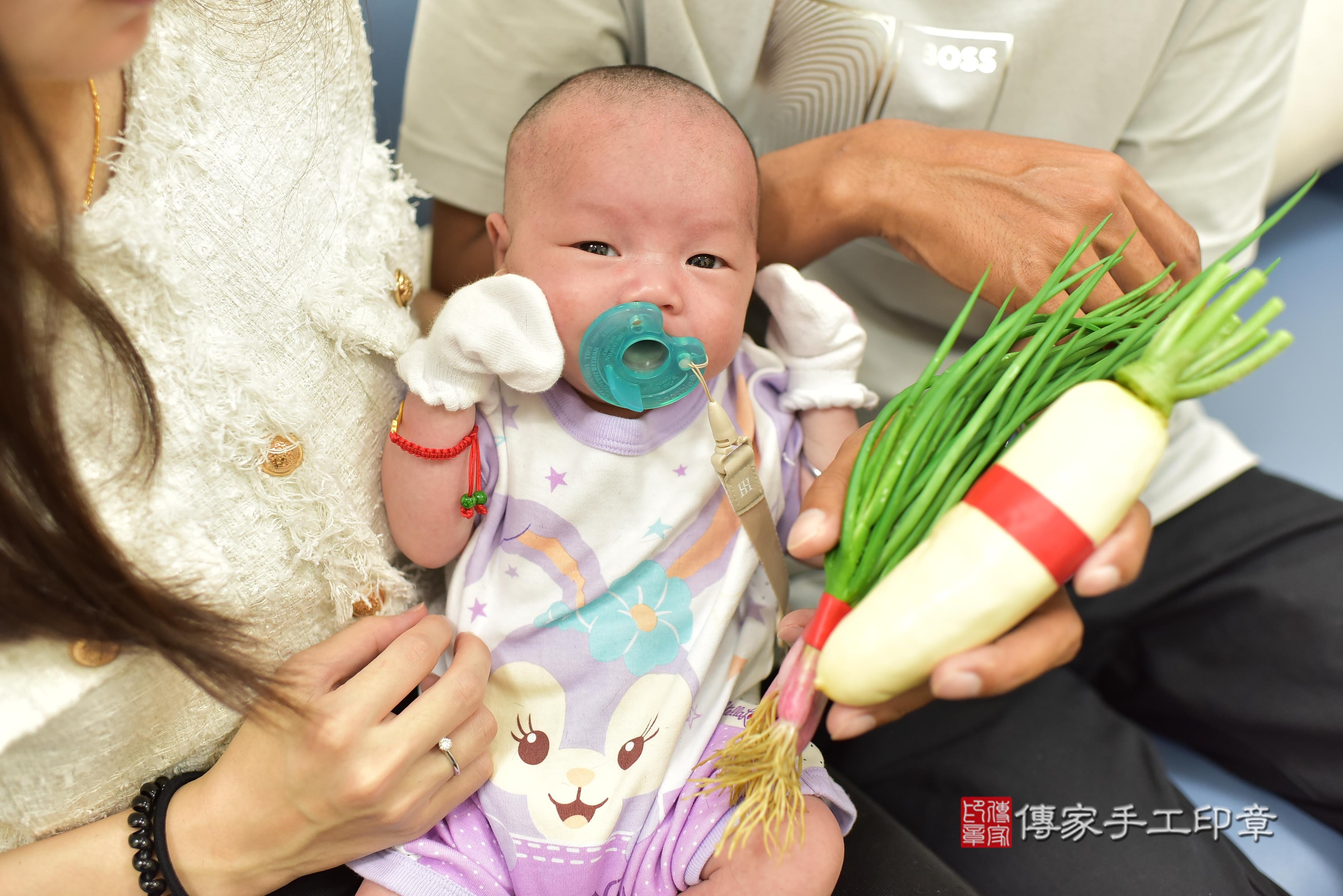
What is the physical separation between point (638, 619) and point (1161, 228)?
Result: 2.51ft

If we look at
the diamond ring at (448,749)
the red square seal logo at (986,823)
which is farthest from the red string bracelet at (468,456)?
the red square seal logo at (986,823)

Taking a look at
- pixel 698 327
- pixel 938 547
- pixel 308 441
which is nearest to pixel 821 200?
pixel 698 327

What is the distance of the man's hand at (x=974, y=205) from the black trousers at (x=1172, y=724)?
1.66 ft

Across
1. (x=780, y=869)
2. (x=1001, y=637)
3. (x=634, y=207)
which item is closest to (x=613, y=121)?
(x=634, y=207)

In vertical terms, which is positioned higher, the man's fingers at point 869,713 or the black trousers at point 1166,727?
the man's fingers at point 869,713

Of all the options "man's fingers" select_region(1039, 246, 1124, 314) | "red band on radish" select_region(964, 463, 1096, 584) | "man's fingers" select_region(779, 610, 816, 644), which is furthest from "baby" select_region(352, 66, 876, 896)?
"red band on radish" select_region(964, 463, 1096, 584)

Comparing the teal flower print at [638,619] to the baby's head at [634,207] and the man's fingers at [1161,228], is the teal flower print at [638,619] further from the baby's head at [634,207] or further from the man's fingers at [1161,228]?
the man's fingers at [1161,228]

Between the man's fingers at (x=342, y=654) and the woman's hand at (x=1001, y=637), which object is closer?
the woman's hand at (x=1001, y=637)

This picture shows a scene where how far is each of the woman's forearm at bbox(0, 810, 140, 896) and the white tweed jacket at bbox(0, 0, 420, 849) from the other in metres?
0.03

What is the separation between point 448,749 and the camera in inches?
31.3

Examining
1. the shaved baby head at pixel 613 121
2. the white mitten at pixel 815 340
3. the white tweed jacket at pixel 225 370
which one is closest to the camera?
the white tweed jacket at pixel 225 370

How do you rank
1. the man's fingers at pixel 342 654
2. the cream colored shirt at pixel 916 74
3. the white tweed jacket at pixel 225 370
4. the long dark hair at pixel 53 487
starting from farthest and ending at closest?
the cream colored shirt at pixel 916 74
the man's fingers at pixel 342 654
the white tweed jacket at pixel 225 370
the long dark hair at pixel 53 487

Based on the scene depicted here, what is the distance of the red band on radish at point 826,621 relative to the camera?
685mm

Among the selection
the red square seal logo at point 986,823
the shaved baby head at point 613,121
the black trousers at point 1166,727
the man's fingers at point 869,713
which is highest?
the shaved baby head at point 613,121
